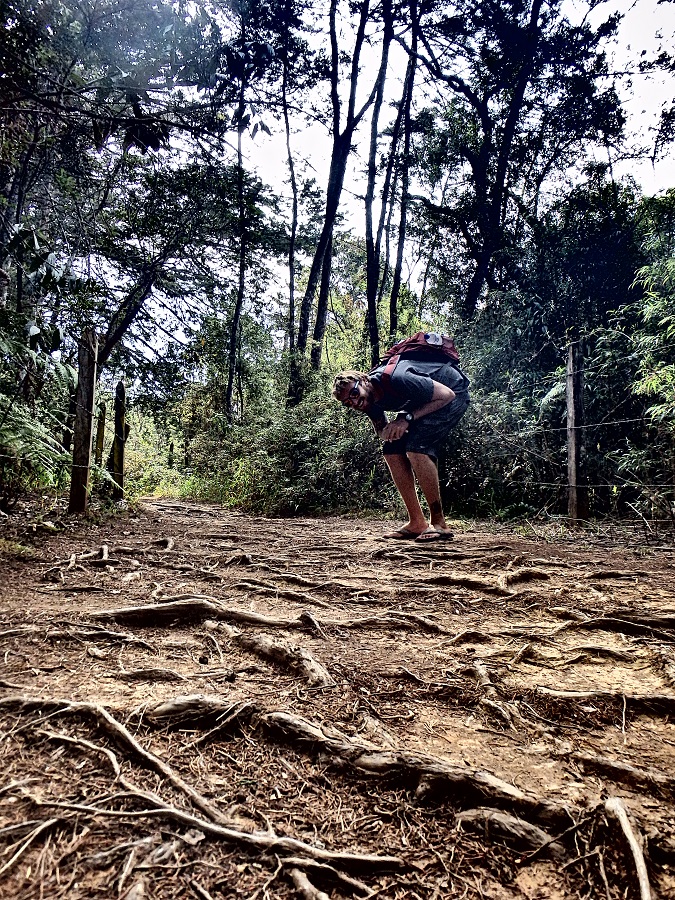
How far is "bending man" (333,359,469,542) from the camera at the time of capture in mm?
4969

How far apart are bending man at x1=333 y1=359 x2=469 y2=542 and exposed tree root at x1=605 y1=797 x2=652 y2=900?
12.7 feet

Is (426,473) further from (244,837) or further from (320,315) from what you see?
(320,315)

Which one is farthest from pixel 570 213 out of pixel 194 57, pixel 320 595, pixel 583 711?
pixel 583 711

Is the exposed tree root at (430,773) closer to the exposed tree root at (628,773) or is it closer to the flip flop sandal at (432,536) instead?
the exposed tree root at (628,773)

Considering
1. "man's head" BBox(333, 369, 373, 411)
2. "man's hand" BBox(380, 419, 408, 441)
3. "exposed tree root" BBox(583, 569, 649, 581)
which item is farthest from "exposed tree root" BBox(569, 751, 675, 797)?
"man's head" BBox(333, 369, 373, 411)

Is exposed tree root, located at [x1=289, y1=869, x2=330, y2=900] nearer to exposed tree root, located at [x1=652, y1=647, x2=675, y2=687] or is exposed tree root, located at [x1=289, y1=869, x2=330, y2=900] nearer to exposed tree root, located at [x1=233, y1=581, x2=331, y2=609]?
exposed tree root, located at [x1=652, y1=647, x2=675, y2=687]

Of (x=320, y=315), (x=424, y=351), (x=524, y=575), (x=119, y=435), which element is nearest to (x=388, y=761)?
(x=524, y=575)

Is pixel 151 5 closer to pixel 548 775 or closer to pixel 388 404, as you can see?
pixel 388 404

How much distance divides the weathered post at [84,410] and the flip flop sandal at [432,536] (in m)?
3.70

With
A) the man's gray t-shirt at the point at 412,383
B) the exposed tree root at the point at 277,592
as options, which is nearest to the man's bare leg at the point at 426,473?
the man's gray t-shirt at the point at 412,383

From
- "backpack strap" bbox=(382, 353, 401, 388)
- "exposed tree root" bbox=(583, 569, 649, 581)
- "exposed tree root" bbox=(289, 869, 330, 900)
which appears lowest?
"exposed tree root" bbox=(289, 869, 330, 900)

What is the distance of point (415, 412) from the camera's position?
197 inches

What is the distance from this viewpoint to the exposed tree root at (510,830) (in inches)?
42.1

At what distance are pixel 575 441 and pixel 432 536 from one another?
2.73 m
